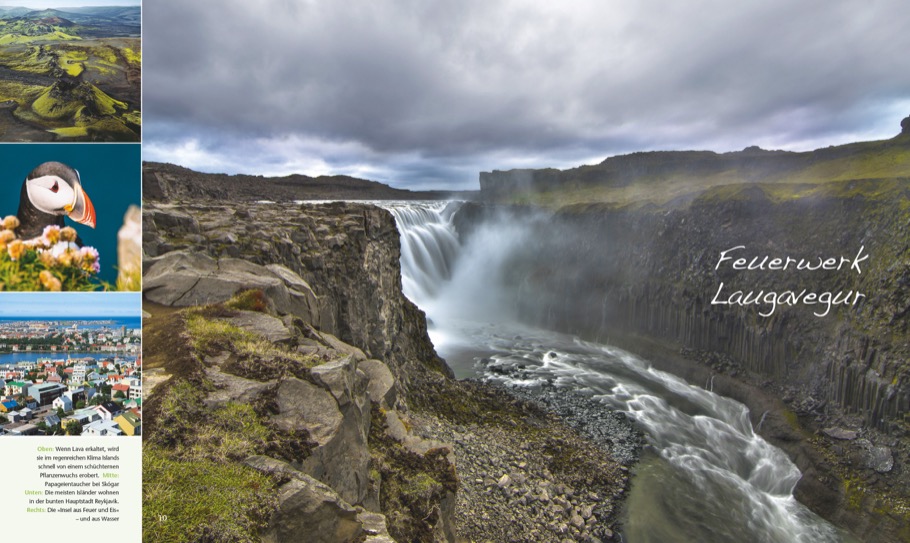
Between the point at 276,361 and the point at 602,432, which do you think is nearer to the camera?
the point at 276,361

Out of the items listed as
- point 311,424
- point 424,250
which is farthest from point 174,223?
point 424,250

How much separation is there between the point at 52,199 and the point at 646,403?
33027 millimetres

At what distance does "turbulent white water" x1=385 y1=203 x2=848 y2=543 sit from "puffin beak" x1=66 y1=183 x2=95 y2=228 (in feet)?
63.4

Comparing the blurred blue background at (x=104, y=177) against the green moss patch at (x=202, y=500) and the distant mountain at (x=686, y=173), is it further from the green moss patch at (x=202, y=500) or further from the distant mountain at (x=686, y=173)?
the distant mountain at (x=686, y=173)

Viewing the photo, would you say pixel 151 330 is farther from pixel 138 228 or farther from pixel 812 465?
pixel 812 465

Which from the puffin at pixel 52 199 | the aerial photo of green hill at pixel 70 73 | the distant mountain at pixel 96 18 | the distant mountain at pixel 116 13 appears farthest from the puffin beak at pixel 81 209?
the distant mountain at pixel 116 13

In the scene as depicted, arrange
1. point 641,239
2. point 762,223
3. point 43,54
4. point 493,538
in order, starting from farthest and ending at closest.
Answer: point 641,239 → point 762,223 → point 493,538 → point 43,54

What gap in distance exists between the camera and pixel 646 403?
31.4 meters

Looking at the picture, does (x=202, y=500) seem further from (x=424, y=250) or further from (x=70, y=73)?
(x=424, y=250)

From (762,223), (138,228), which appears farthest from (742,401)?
(138,228)

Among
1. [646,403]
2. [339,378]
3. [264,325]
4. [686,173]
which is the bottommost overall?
[646,403]

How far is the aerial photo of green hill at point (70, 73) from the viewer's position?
5777 millimetres

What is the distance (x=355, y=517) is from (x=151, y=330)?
230 inches

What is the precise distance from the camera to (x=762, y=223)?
39.4 m
